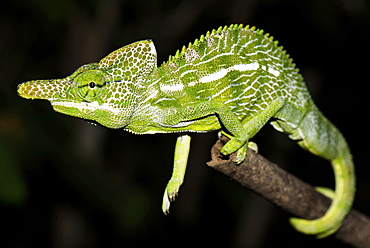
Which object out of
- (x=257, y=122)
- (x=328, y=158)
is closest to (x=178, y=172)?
(x=257, y=122)

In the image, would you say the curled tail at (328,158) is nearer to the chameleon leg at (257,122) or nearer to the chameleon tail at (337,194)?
the chameleon tail at (337,194)

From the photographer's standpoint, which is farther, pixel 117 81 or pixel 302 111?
pixel 302 111

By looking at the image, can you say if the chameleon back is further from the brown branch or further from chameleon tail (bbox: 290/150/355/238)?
chameleon tail (bbox: 290/150/355/238)

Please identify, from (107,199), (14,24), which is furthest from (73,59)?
(107,199)

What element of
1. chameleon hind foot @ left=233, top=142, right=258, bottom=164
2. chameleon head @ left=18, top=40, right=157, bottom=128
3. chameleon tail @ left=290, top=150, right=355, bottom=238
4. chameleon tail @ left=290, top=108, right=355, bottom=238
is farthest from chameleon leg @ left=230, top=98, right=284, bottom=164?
chameleon tail @ left=290, top=150, right=355, bottom=238

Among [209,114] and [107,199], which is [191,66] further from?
[107,199]

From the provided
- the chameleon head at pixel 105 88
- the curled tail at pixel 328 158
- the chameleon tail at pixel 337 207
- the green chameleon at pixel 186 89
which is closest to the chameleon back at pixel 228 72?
the green chameleon at pixel 186 89
